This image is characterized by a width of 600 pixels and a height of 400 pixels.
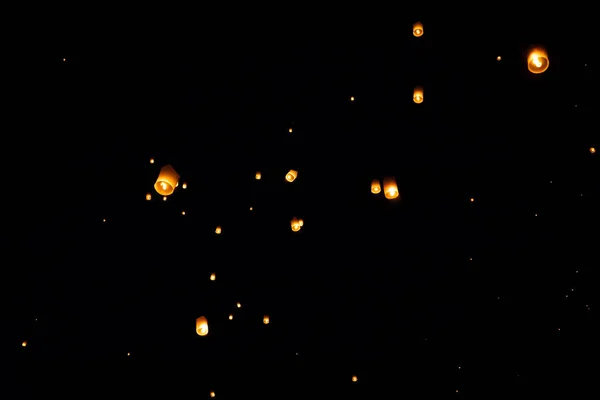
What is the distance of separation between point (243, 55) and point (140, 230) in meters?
1.72

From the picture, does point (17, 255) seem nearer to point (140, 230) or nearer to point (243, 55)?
point (140, 230)

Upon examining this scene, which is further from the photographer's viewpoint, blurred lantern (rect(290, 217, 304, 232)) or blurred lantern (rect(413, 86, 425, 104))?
blurred lantern (rect(290, 217, 304, 232))

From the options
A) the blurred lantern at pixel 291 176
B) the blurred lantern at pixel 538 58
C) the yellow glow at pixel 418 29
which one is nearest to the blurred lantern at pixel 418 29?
the yellow glow at pixel 418 29

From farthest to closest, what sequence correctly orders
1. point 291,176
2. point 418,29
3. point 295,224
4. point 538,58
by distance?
1. point 295,224
2. point 291,176
3. point 418,29
4. point 538,58

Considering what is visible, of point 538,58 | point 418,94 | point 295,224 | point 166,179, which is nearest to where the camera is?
point 538,58

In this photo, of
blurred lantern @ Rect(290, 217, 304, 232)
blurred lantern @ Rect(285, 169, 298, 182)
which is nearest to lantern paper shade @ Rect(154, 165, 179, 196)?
blurred lantern @ Rect(285, 169, 298, 182)

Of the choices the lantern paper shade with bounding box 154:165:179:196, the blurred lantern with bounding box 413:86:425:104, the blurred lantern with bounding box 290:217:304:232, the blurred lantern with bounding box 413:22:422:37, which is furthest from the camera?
the blurred lantern with bounding box 290:217:304:232

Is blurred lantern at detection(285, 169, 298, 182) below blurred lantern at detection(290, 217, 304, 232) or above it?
above

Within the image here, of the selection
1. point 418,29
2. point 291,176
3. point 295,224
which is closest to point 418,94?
point 418,29

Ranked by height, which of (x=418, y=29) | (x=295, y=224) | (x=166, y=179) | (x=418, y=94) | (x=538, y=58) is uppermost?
(x=418, y=29)

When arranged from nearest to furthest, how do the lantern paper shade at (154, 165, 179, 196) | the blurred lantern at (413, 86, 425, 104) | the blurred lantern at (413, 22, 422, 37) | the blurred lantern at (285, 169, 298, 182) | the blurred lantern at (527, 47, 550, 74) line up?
the blurred lantern at (527, 47, 550, 74) < the lantern paper shade at (154, 165, 179, 196) < the blurred lantern at (413, 22, 422, 37) < the blurred lantern at (413, 86, 425, 104) < the blurred lantern at (285, 169, 298, 182)

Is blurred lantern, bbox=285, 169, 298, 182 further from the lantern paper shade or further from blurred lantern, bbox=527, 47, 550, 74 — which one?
blurred lantern, bbox=527, 47, 550, 74

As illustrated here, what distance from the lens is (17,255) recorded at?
12.0 feet

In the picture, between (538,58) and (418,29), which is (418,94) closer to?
(418,29)
